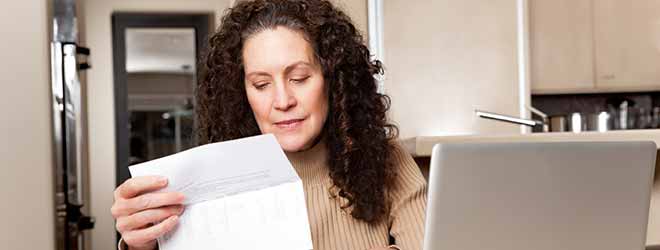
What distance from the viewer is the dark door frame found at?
5305 mm

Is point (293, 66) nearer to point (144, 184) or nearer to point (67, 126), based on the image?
point (144, 184)

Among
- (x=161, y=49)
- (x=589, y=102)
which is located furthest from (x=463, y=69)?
(x=161, y=49)

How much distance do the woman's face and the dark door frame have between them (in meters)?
4.12

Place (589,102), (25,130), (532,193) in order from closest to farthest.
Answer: (532,193), (25,130), (589,102)

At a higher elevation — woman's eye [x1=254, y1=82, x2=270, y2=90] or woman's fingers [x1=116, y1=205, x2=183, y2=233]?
woman's eye [x1=254, y1=82, x2=270, y2=90]

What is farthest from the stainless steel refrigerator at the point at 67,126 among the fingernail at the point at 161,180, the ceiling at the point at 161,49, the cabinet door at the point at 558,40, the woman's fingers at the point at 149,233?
the ceiling at the point at 161,49

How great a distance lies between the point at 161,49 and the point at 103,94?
1237 mm

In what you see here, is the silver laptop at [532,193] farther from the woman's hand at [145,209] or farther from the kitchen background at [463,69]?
the kitchen background at [463,69]

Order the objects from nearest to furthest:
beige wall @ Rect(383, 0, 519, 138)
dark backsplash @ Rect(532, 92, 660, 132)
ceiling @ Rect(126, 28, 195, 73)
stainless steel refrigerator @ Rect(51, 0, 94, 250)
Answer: stainless steel refrigerator @ Rect(51, 0, 94, 250) → beige wall @ Rect(383, 0, 519, 138) → dark backsplash @ Rect(532, 92, 660, 132) → ceiling @ Rect(126, 28, 195, 73)

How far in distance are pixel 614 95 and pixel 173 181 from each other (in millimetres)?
4044

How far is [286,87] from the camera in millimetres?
1260

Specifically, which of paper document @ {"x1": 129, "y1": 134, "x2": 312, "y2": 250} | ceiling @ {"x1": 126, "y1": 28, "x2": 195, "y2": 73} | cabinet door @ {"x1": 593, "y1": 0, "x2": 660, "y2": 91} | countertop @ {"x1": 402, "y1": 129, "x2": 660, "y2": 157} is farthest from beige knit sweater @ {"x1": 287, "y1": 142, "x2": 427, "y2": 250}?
ceiling @ {"x1": 126, "y1": 28, "x2": 195, "y2": 73}

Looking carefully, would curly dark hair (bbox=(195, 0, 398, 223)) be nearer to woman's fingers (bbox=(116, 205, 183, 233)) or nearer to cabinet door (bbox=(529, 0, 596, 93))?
woman's fingers (bbox=(116, 205, 183, 233))

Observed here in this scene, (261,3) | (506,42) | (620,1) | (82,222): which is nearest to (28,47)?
(82,222)
